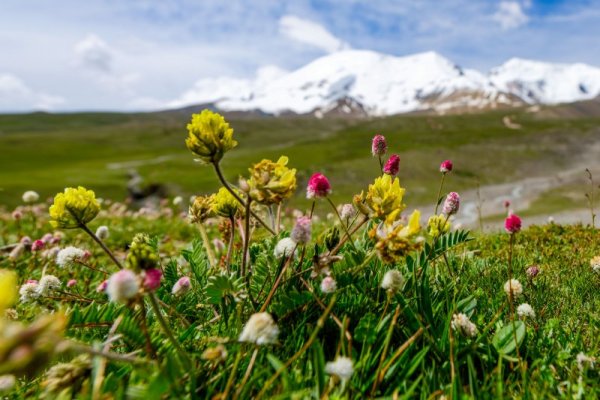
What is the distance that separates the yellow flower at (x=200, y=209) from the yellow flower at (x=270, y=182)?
38.0 inches

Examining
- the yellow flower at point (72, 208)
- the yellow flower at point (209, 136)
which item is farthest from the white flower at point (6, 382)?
the yellow flower at point (209, 136)

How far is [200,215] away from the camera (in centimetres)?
290

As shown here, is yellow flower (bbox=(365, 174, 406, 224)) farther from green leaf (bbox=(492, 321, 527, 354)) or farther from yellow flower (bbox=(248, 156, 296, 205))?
green leaf (bbox=(492, 321, 527, 354))

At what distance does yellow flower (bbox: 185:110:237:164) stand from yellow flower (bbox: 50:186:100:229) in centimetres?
64

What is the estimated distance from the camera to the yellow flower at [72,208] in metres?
2.10

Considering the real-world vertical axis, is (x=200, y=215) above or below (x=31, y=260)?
above

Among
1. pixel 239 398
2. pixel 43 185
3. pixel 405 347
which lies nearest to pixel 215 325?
pixel 239 398

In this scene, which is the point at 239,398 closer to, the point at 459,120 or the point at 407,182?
the point at 407,182

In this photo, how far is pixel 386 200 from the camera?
7.05ft

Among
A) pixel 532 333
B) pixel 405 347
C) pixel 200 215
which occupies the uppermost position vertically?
pixel 200 215

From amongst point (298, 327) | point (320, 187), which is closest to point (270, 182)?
point (320, 187)

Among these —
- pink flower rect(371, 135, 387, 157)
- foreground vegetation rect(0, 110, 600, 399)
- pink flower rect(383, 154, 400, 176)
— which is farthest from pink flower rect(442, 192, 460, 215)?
pink flower rect(371, 135, 387, 157)

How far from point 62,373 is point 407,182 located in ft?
124

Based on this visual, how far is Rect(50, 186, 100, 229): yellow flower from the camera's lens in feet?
6.89
